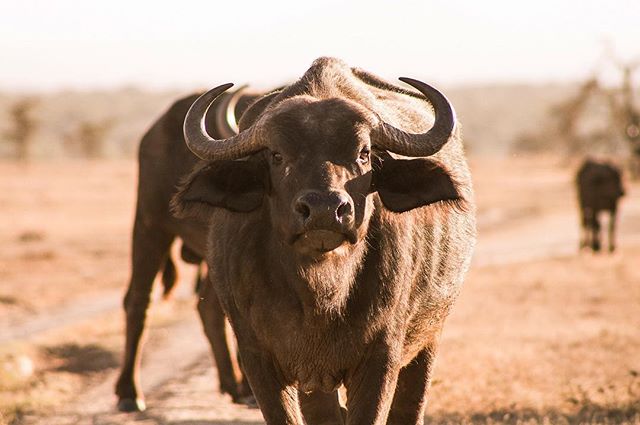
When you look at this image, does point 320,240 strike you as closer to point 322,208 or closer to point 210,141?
point 322,208

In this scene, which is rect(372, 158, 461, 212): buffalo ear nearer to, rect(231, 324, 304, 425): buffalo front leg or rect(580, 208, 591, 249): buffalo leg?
rect(231, 324, 304, 425): buffalo front leg

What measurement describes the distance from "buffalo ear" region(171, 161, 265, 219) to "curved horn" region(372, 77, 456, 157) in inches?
25.9

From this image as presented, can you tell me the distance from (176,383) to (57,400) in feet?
3.71

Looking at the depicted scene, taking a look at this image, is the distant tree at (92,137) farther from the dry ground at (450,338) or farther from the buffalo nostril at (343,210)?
the buffalo nostril at (343,210)

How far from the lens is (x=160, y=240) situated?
9953 mm

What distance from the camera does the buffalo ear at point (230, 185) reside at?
5879 millimetres

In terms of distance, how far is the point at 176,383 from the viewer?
1070cm

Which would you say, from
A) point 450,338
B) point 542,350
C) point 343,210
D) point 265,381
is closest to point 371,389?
point 265,381

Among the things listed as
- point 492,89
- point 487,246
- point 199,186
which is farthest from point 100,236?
point 492,89

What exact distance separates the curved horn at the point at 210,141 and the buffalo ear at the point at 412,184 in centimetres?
69

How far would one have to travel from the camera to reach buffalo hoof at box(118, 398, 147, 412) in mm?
9586

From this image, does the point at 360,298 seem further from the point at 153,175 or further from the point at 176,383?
the point at 176,383

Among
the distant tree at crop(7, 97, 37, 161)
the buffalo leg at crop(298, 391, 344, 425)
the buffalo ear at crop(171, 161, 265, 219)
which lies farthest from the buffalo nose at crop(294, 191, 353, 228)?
the distant tree at crop(7, 97, 37, 161)

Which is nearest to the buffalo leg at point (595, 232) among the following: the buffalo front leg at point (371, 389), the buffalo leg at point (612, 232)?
the buffalo leg at point (612, 232)
